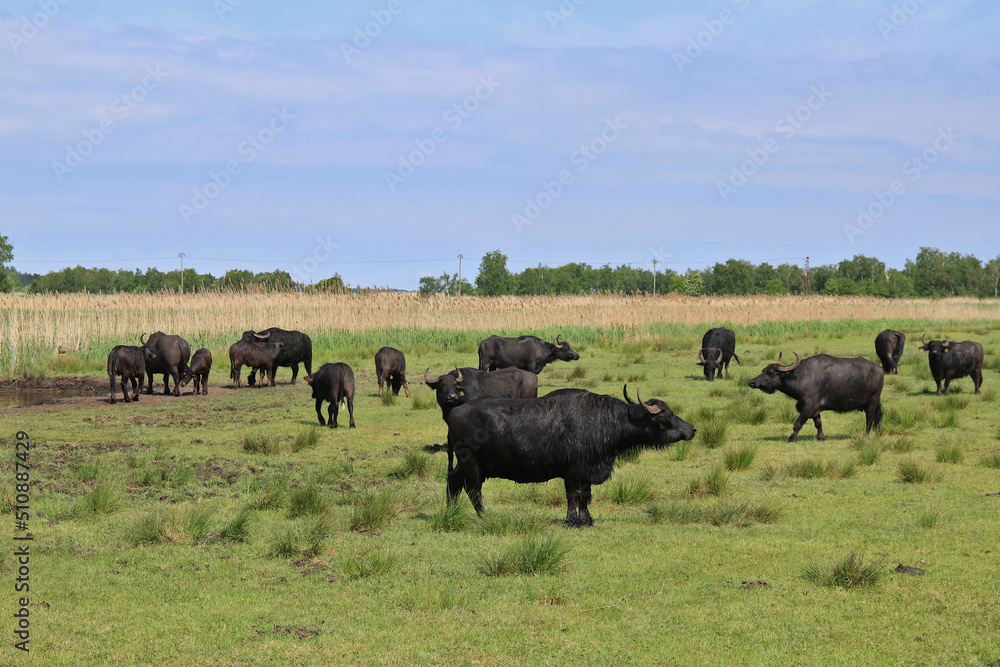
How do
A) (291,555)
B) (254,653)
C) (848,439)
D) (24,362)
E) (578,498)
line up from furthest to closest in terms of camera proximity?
(24,362) < (848,439) < (578,498) < (291,555) < (254,653)

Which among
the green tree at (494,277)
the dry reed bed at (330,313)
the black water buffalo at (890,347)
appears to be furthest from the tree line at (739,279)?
the black water buffalo at (890,347)

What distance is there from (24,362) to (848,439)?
73.1 ft

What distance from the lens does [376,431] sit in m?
15.9

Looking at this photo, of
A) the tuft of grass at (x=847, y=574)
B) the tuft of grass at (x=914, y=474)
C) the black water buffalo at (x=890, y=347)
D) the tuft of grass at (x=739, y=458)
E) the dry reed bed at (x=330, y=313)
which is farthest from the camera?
the dry reed bed at (x=330, y=313)

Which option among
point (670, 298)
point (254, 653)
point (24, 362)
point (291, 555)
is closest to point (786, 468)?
point (291, 555)

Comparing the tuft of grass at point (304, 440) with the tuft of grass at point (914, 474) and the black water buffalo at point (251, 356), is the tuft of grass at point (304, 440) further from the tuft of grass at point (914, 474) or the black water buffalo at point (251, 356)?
the black water buffalo at point (251, 356)

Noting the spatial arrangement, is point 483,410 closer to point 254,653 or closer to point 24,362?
point 254,653

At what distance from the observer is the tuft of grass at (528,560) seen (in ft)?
24.5

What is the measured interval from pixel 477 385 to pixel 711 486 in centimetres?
414

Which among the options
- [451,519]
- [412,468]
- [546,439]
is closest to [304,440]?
[412,468]

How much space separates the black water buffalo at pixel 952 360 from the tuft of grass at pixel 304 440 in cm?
1392

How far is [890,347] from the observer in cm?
2373

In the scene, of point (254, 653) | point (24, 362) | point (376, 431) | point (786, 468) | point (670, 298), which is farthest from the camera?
point (670, 298)

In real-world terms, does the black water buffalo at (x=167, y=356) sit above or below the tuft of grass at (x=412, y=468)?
above
